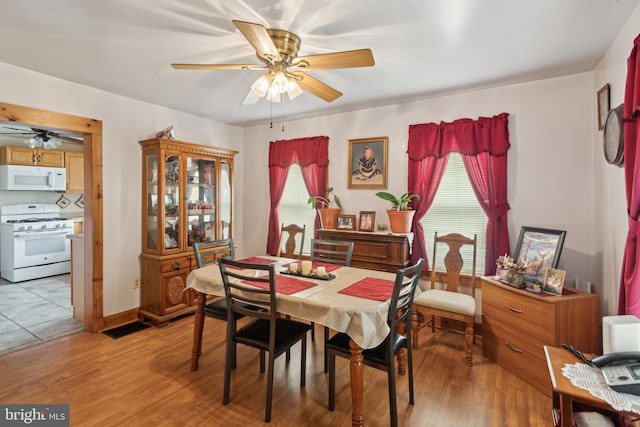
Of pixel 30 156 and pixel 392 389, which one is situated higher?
pixel 30 156

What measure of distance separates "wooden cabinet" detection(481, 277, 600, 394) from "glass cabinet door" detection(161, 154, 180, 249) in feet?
10.8

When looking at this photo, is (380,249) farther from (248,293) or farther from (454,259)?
(248,293)

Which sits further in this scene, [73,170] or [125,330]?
[73,170]

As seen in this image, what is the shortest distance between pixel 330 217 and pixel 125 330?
2488 mm

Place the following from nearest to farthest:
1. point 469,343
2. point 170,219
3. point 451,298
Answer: point 469,343 < point 451,298 < point 170,219

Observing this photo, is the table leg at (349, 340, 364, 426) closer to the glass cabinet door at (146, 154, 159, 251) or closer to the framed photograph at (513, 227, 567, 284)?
the framed photograph at (513, 227, 567, 284)

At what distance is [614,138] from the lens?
2.08m

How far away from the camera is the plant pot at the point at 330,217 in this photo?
3783 mm

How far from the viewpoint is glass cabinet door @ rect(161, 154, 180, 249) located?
353 cm

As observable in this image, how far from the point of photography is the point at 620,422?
1.49 metres

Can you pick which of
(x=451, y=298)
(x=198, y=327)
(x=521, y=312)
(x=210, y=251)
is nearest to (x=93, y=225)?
(x=210, y=251)

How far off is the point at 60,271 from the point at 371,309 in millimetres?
5911
